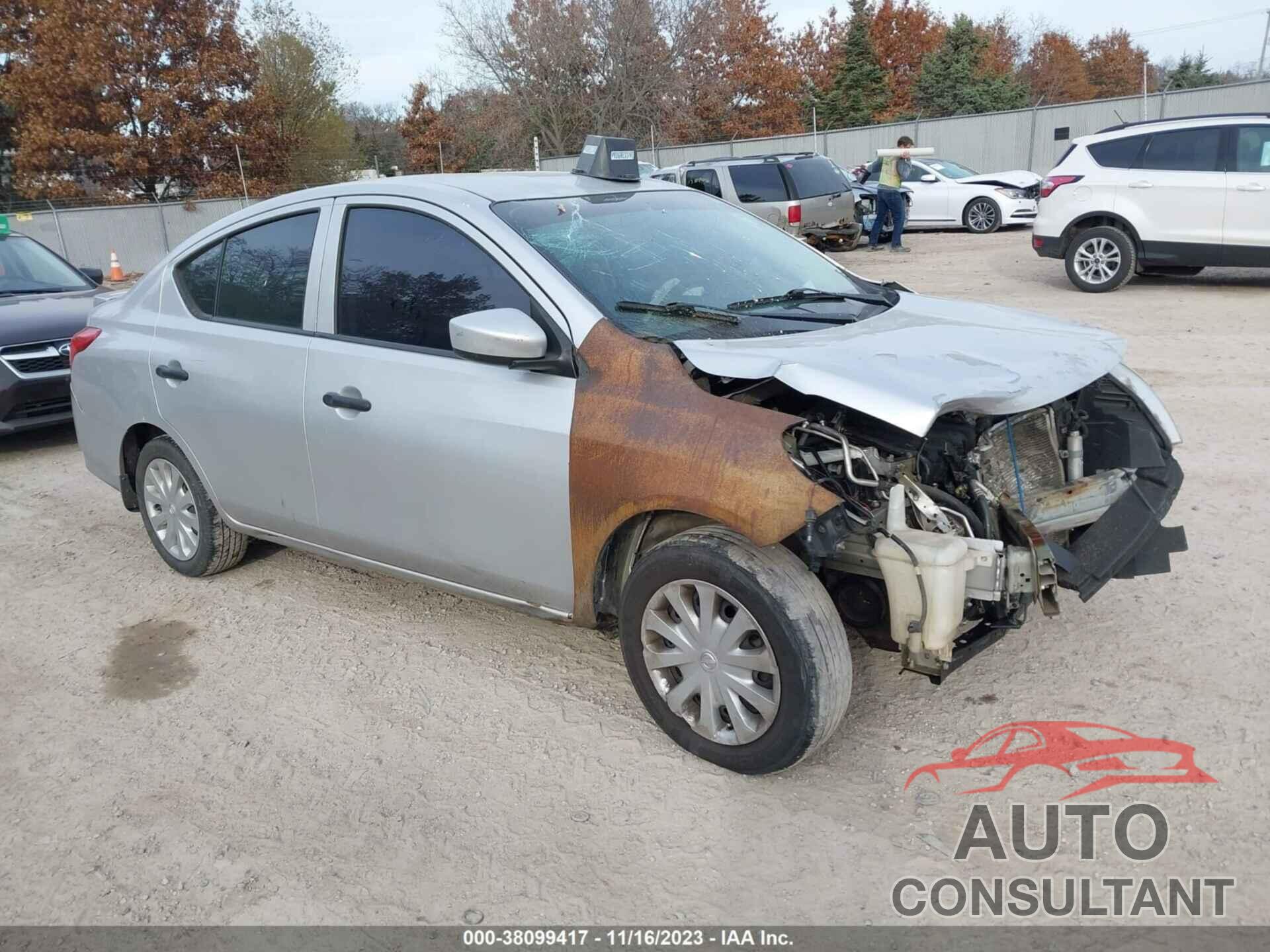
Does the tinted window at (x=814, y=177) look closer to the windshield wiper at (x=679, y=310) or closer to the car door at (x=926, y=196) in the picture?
the car door at (x=926, y=196)

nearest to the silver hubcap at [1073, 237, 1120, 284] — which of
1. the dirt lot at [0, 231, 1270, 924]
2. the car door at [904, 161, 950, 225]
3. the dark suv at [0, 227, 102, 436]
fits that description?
the dirt lot at [0, 231, 1270, 924]

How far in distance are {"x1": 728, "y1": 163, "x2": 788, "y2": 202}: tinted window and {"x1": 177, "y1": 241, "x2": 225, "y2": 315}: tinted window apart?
1256 cm

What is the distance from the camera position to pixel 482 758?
3498 mm

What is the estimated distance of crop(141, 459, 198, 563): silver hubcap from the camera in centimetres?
500

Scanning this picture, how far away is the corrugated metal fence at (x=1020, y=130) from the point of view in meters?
24.3

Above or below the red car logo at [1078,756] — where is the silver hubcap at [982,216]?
above

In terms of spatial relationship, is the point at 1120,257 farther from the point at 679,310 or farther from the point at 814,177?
the point at 679,310

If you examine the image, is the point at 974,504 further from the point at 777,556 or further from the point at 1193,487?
the point at 1193,487

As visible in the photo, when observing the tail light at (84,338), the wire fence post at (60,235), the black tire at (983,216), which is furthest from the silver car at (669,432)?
the wire fence post at (60,235)

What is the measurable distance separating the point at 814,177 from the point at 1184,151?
6617mm

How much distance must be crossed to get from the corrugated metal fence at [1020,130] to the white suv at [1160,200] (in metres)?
13.5

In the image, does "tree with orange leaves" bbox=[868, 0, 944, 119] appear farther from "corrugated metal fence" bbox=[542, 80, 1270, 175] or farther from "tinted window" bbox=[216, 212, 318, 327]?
"tinted window" bbox=[216, 212, 318, 327]

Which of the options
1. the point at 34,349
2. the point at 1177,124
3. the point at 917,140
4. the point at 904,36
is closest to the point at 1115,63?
the point at 904,36
